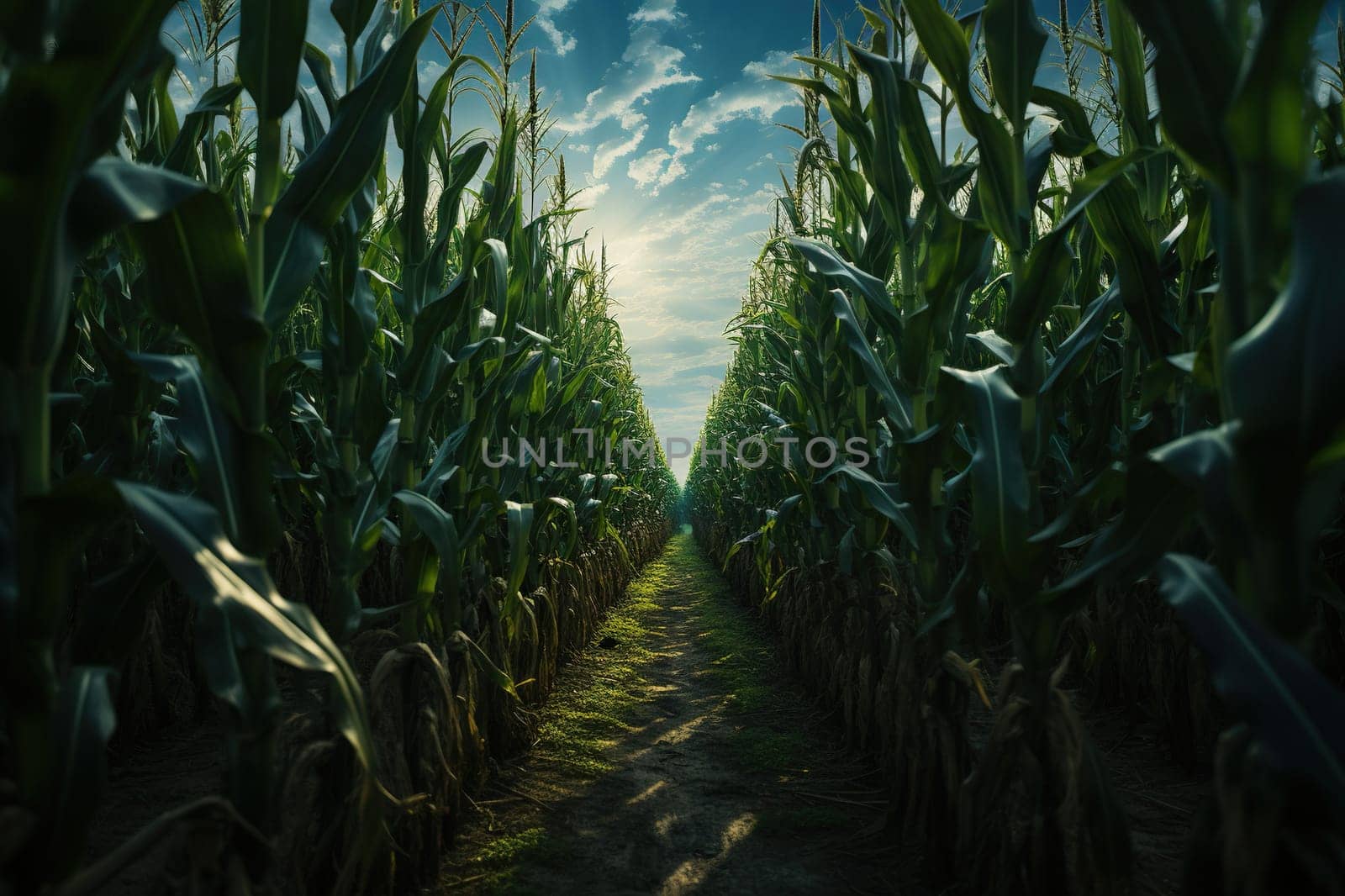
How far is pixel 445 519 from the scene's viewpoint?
1698mm

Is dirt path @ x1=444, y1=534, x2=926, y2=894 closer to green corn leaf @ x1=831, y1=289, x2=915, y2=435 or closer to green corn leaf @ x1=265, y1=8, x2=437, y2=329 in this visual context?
green corn leaf @ x1=831, y1=289, x2=915, y2=435

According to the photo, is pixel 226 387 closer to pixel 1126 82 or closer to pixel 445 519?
pixel 445 519

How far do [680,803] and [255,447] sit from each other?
6.68 ft

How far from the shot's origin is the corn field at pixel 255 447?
786mm

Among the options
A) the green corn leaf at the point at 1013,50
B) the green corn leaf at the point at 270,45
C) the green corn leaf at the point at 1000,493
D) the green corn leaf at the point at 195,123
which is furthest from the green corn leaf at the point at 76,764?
the green corn leaf at the point at 1013,50

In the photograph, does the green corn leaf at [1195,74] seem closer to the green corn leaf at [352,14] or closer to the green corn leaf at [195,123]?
the green corn leaf at [352,14]

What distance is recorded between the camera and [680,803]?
97.9 inches

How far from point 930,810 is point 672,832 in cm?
87

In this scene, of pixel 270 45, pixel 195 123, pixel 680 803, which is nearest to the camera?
pixel 270 45

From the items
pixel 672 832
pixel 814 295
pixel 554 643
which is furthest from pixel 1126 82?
pixel 554 643

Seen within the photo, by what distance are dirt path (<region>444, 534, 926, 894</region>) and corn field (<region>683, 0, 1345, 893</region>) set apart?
0.24 m

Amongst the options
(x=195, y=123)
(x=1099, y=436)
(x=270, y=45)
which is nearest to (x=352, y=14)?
(x=195, y=123)

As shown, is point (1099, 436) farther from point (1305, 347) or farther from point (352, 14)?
point (352, 14)

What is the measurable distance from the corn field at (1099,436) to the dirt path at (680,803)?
0.78 feet
